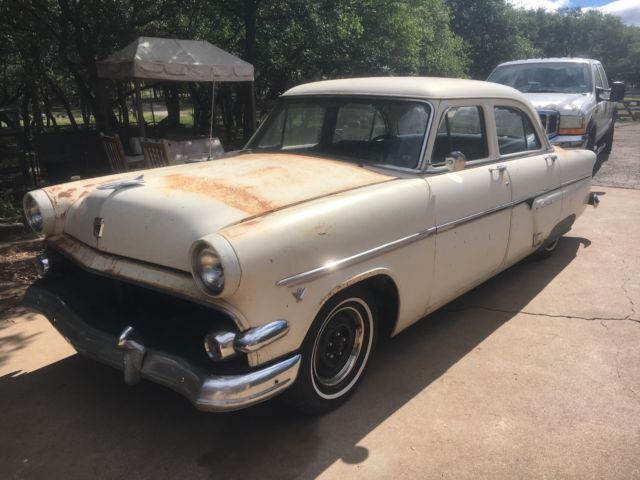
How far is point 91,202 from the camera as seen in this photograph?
2979mm

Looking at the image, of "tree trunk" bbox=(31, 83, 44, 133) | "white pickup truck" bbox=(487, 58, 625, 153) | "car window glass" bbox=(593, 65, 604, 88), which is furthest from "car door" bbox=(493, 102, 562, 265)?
"tree trunk" bbox=(31, 83, 44, 133)

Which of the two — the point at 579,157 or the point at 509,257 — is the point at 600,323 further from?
the point at 579,157

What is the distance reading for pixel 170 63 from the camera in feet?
26.2

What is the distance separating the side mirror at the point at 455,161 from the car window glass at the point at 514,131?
0.85 meters

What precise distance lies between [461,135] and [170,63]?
5688mm

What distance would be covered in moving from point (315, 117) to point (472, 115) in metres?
1.14

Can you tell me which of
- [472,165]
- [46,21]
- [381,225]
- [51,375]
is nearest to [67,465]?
[51,375]

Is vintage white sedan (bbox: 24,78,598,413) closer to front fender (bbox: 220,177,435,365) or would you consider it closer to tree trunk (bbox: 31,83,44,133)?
front fender (bbox: 220,177,435,365)

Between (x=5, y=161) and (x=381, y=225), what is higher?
(x=381, y=225)

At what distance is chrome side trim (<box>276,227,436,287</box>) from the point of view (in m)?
2.40

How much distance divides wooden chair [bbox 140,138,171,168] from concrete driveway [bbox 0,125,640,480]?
3.81 m

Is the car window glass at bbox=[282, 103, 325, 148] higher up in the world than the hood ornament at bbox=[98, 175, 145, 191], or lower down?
higher up

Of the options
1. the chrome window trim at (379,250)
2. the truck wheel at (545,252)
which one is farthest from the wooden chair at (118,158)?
the chrome window trim at (379,250)

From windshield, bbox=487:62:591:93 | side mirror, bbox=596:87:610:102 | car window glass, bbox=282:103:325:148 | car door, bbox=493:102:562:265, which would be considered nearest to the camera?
car window glass, bbox=282:103:325:148
